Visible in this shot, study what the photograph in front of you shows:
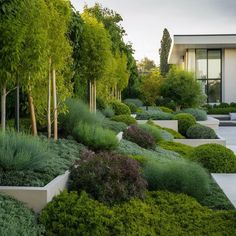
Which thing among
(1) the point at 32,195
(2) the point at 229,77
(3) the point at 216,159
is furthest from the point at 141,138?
(2) the point at 229,77

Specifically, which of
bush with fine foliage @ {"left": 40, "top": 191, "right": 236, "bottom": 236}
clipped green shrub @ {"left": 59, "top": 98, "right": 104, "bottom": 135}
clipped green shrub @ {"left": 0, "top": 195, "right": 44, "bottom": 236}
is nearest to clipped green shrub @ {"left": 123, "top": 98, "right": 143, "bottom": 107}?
clipped green shrub @ {"left": 59, "top": 98, "right": 104, "bottom": 135}

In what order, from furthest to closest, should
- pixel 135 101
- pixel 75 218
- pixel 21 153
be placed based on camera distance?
pixel 135 101, pixel 21 153, pixel 75 218

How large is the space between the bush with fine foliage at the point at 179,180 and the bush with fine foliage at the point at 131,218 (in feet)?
2.04

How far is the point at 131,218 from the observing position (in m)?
5.91

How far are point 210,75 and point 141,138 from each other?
1014 inches

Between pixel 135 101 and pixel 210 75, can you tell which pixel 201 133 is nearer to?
pixel 135 101

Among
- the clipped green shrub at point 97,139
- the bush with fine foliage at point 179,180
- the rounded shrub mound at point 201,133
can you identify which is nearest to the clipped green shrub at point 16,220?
the bush with fine foliage at point 179,180

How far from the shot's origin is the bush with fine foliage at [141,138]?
12.3 m

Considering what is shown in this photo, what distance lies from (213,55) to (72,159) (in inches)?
1225

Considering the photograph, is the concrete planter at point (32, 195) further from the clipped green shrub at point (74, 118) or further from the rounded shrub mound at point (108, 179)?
the clipped green shrub at point (74, 118)

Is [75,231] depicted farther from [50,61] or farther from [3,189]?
[50,61]

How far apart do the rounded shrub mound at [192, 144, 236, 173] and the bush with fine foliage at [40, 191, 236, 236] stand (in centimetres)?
384

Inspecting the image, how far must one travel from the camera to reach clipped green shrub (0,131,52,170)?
626 cm

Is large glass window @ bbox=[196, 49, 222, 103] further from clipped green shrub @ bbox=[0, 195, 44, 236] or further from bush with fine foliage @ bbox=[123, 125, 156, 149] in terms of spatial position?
clipped green shrub @ bbox=[0, 195, 44, 236]
